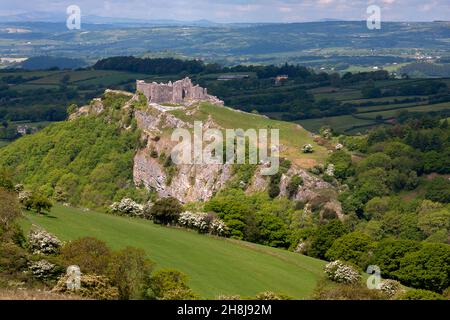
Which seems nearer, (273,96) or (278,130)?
(278,130)

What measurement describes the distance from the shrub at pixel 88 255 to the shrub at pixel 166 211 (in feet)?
82.5

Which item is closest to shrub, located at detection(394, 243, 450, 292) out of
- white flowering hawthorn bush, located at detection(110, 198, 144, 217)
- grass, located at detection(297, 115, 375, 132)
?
white flowering hawthorn bush, located at detection(110, 198, 144, 217)

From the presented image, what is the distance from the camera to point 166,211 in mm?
77062

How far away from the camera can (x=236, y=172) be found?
341ft

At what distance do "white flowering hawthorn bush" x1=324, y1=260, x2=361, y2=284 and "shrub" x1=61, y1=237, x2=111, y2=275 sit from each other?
57.3 feet

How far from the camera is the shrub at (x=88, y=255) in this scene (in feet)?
152

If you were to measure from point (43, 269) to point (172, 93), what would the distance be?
80.8 meters

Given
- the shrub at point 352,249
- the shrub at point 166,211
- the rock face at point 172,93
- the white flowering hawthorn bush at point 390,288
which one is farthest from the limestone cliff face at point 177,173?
the white flowering hawthorn bush at point 390,288

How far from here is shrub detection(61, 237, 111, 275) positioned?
4634 cm

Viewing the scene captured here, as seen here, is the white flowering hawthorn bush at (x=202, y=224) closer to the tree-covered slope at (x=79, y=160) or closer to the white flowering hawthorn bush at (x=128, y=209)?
the white flowering hawthorn bush at (x=128, y=209)

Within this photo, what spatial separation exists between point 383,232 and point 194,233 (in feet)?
82.0

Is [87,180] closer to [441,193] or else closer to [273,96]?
[441,193]

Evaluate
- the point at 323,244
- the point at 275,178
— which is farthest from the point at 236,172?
the point at 323,244
